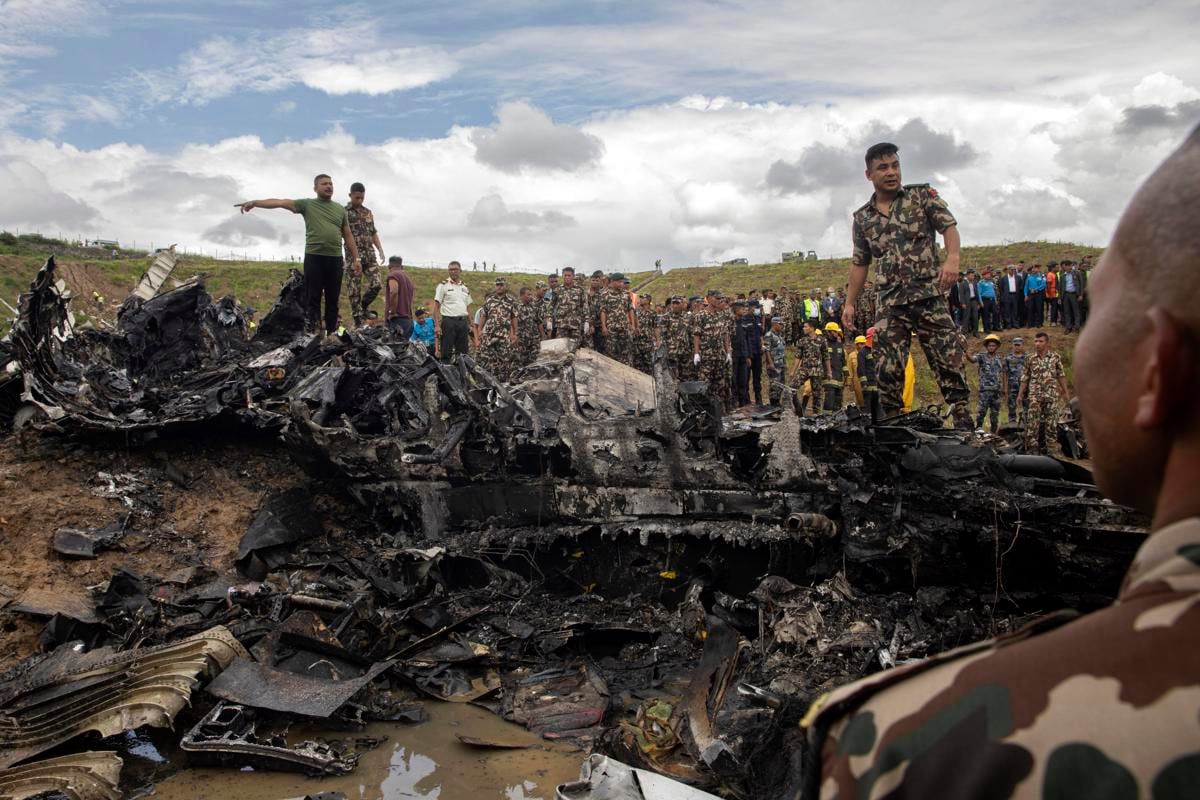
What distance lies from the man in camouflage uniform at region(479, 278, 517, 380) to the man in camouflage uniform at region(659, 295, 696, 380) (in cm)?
284

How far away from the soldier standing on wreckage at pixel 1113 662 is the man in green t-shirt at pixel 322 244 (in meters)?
9.93

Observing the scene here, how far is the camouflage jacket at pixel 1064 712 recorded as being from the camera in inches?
28.7

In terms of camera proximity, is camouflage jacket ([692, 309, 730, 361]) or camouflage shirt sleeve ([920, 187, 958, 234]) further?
camouflage jacket ([692, 309, 730, 361])

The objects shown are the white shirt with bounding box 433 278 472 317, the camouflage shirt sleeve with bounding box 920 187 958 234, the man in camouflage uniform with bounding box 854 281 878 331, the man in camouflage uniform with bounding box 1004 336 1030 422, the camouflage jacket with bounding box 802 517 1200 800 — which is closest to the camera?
the camouflage jacket with bounding box 802 517 1200 800

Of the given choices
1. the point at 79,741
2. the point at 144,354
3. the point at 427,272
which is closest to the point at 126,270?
the point at 427,272

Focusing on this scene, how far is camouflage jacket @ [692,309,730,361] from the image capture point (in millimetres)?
14992

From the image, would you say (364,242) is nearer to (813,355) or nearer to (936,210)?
(936,210)

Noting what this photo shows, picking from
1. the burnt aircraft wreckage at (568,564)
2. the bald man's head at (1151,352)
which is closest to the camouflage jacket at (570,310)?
the burnt aircraft wreckage at (568,564)

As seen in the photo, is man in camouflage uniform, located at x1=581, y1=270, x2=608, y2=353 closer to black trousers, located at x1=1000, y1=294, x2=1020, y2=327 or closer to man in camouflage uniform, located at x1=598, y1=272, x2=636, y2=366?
man in camouflage uniform, located at x1=598, y1=272, x2=636, y2=366

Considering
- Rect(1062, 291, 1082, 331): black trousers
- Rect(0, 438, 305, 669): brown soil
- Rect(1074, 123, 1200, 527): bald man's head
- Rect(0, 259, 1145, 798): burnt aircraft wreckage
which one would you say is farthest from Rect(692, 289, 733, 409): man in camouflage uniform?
Rect(1074, 123, 1200, 527): bald man's head

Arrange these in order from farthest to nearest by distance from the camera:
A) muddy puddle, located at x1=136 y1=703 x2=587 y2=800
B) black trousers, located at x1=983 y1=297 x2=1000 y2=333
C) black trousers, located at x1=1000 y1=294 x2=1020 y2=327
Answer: black trousers, located at x1=983 y1=297 x2=1000 y2=333 → black trousers, located at x1=1000 y1=294 x2=1020 y2=327 → muddy puddle, located at x1=136 y1=703 x2=587 y2=800

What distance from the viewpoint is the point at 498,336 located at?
13867 millimetres

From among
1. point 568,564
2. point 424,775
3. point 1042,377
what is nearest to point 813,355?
point 1042,377

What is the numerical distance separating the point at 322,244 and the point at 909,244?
22.1 ft
